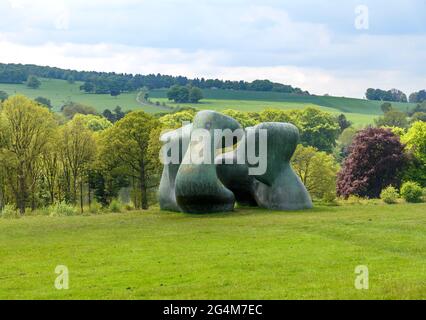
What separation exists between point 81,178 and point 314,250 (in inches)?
1469

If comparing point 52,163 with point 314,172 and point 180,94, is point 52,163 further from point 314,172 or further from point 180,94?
point 180,94

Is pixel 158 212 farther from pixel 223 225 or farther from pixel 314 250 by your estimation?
pixel 314 250

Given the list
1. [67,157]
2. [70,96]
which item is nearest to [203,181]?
[67,157]

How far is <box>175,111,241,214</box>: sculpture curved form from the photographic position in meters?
34.3

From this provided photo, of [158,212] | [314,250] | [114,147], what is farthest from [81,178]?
[314,250]

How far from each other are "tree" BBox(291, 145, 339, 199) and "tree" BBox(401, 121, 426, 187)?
6.84m

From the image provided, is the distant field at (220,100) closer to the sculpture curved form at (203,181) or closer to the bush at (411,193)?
the bush at (411,193)

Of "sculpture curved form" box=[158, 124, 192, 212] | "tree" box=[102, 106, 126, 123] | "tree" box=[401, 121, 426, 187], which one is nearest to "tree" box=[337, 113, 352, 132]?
"tree" box=[102, 106, 126, 123]

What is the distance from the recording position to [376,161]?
5875 cm

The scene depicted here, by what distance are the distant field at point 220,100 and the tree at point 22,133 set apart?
69741 mm

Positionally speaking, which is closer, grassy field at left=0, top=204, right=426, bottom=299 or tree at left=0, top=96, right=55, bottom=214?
grassy field at left=0, top=204, right=426, bottom=299

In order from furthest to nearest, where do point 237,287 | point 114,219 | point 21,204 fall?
point 21,204, point 114,219, point 237,287

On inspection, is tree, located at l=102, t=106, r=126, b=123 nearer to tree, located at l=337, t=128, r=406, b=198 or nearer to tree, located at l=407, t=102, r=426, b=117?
tree, located at l=337, t=128, r=406, b=198

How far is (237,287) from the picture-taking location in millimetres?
16031
